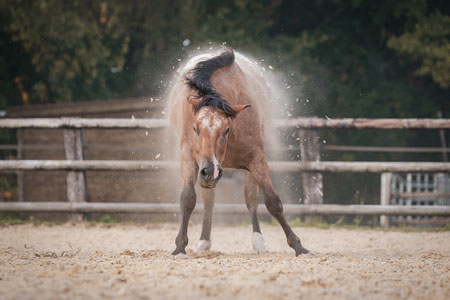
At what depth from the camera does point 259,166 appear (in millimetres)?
4785

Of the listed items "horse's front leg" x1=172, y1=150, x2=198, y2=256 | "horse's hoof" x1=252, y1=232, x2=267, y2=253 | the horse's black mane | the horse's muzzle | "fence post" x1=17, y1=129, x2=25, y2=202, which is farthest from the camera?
"fence post" x1=17, y1=129, x2=25, y2=202

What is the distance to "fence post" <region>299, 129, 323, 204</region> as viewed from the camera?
7.24 m

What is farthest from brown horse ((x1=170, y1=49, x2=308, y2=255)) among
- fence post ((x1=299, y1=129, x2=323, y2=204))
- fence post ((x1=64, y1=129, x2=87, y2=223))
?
fence post ((x1=64, y1=129, x2=87, y2=223))

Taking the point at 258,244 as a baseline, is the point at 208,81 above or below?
above

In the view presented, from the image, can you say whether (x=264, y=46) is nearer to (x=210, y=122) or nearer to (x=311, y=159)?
(x=311, y=159)

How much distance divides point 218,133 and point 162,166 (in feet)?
9.65

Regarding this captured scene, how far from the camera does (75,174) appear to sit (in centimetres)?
738

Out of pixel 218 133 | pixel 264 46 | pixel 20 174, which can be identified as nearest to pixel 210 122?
pixel 218 133

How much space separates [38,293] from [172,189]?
5.73 metres

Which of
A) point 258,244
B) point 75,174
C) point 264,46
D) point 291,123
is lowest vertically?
point 258,244

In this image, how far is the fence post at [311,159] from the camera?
7.24m

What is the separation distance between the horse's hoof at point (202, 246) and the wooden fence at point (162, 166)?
1.73 meters

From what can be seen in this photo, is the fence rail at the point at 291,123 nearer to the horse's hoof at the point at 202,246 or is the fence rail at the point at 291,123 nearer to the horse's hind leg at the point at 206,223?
the horse's hind leg at the point at 206,223

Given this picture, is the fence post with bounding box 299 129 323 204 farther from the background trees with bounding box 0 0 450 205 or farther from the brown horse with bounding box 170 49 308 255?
the background trees with bounding box 0 0 450 205
